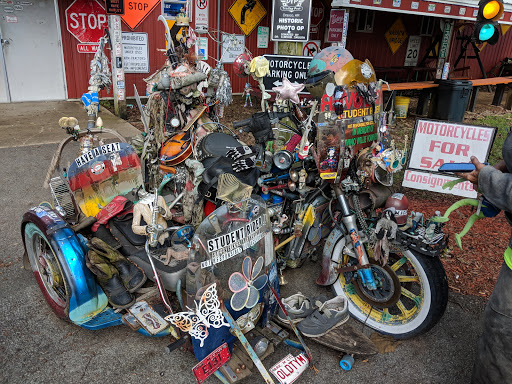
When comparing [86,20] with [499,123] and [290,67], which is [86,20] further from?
[499,123]

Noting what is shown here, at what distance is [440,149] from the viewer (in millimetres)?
5070

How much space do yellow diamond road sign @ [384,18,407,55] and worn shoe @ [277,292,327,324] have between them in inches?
560

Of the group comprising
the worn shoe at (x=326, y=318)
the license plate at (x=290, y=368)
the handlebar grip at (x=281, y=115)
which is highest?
the handlebar grip at (x=281, y=115)

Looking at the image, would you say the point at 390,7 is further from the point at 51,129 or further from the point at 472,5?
the point at 51,129

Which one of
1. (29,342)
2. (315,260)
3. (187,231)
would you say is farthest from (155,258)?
(315,260)

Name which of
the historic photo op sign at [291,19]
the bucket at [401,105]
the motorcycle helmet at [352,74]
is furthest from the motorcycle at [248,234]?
the bucket at [401,105]

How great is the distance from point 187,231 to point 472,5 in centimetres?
1124

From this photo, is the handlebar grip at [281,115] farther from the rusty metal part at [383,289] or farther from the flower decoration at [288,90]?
the rusty metal part at [383,289]

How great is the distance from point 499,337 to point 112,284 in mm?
2747

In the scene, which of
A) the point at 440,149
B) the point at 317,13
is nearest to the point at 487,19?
the point at 440,149

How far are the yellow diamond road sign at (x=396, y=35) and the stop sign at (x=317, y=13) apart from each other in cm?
343

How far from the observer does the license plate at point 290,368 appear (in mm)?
2697

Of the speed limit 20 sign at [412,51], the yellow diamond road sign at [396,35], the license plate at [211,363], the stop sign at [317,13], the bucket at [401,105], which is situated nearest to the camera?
the license plate at [211,363]

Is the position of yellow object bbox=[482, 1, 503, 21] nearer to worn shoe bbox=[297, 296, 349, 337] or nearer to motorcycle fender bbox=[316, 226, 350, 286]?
motorcycle fender bbox=[316, 226, 350, 286]
